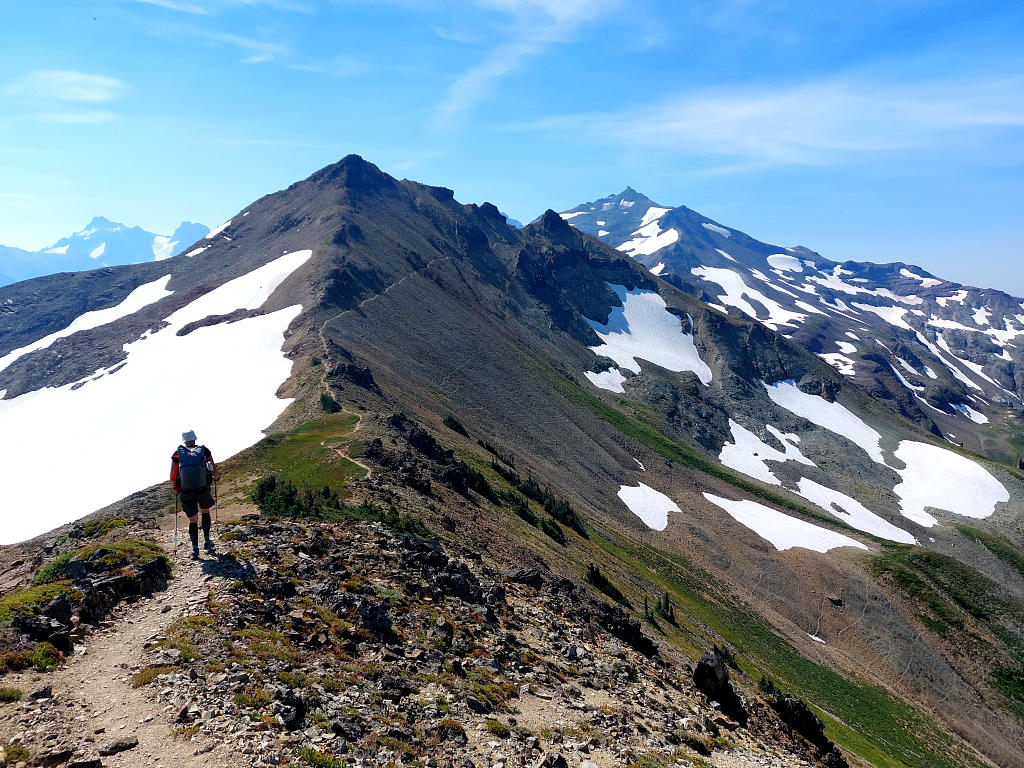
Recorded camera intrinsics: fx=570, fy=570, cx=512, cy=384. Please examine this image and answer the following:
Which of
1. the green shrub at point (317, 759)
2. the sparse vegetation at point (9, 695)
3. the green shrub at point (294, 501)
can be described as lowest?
the green shrub at point (317, 759)

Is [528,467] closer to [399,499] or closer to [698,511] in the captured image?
[698,511]

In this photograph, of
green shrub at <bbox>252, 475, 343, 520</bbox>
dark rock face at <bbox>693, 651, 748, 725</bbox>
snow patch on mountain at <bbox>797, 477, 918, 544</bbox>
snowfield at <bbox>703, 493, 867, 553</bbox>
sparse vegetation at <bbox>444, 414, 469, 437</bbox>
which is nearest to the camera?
dark rock face at <bbox>693, 651, 748, 725</bbox>

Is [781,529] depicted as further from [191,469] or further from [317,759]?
[317,759]

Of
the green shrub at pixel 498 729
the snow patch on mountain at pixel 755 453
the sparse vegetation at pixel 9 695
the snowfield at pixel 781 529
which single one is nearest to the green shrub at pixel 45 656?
the sparse vegetation at pixel 9 695

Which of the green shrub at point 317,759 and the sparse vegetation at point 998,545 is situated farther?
the sparse vegetation at point 998,545

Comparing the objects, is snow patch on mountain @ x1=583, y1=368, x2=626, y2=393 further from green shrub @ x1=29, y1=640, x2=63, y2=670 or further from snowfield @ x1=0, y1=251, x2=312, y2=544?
green shrub @ x1=29, y1=640, x2=63, y2=670

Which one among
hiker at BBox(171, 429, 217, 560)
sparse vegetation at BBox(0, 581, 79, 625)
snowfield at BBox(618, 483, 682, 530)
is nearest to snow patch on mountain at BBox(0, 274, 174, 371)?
snowfield at BBox(618, 483, 682, 530)

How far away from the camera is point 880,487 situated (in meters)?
132

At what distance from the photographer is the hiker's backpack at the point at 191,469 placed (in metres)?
18.0

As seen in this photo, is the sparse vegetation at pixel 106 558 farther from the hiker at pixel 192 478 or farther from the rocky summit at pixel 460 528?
the hiker at pixel 192 478

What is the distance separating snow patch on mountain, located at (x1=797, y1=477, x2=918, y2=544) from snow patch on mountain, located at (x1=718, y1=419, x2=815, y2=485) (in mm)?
6945

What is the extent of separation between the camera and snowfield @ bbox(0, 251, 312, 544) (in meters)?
60.2

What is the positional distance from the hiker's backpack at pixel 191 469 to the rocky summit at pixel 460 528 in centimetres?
235

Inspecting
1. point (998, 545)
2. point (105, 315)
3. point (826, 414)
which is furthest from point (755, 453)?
point (105, 315)
